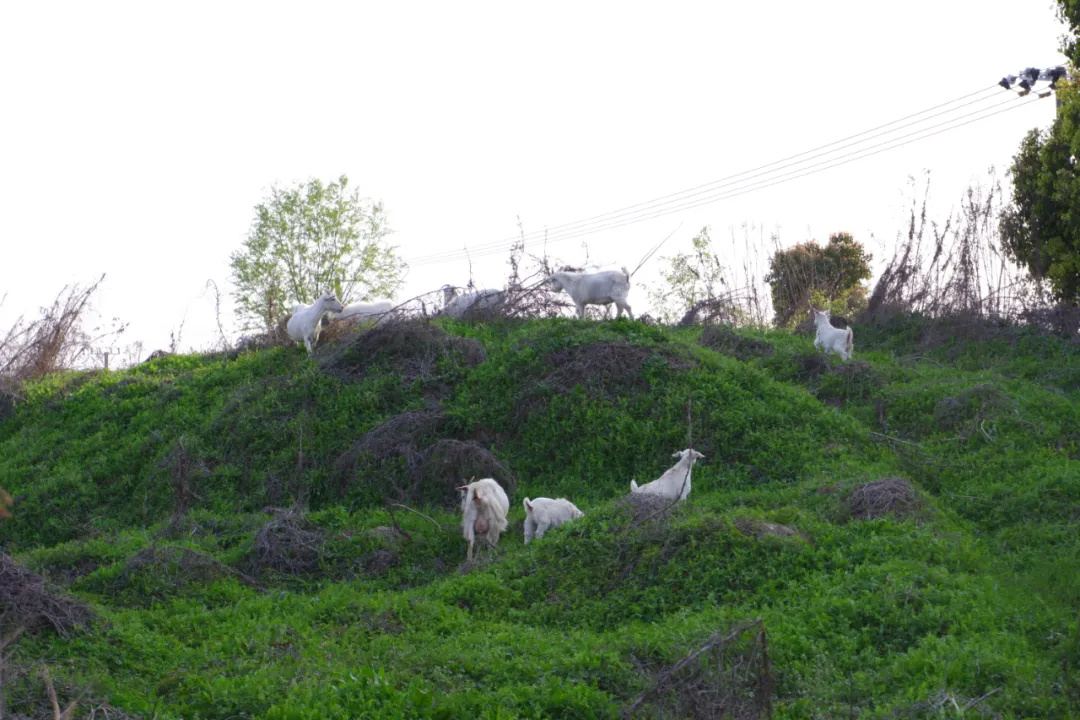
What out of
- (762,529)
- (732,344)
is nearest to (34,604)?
(762,529)

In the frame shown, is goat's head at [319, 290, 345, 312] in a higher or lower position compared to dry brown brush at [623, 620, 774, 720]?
higher

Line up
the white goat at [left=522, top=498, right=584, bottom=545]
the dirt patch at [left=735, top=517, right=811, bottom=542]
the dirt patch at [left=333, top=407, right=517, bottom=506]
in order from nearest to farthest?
the dirt patch at [left=735, top=517, right=811, bottom=542] → the white goat at [left=522, top=498, right=584, bottom=545] → the dirt patch at [left=333, top=407, right=517, bottom=506]

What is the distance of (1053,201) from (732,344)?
6.66 meters

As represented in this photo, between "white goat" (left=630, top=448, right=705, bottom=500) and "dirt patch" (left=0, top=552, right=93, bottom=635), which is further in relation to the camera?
"white goat" (left=630, top=448, right=705, bottom=500)

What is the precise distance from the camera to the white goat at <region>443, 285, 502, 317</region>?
776 inches

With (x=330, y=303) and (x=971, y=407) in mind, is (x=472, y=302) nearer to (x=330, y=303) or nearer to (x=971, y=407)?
(x=330, y=303)

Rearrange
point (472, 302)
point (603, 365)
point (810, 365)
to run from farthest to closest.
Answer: point (472, 302)
point (810, 365)
point (603, 365)

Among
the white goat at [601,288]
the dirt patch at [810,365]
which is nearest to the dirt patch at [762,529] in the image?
the dirt patch at [810,365]

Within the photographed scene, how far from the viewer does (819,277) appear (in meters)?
28.2

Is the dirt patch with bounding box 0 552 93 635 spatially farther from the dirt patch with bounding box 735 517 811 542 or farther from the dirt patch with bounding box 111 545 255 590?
the dirt patch with bounding box 735 517 811 542

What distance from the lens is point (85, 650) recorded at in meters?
8.05

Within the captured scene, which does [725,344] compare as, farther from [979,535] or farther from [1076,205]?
[979,535]

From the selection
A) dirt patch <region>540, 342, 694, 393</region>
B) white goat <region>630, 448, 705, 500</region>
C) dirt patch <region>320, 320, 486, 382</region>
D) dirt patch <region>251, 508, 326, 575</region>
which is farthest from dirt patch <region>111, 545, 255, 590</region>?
dirt patch <region>320, 320, 486, 382</region>

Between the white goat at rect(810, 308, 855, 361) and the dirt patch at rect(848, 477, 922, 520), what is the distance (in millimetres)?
6984
